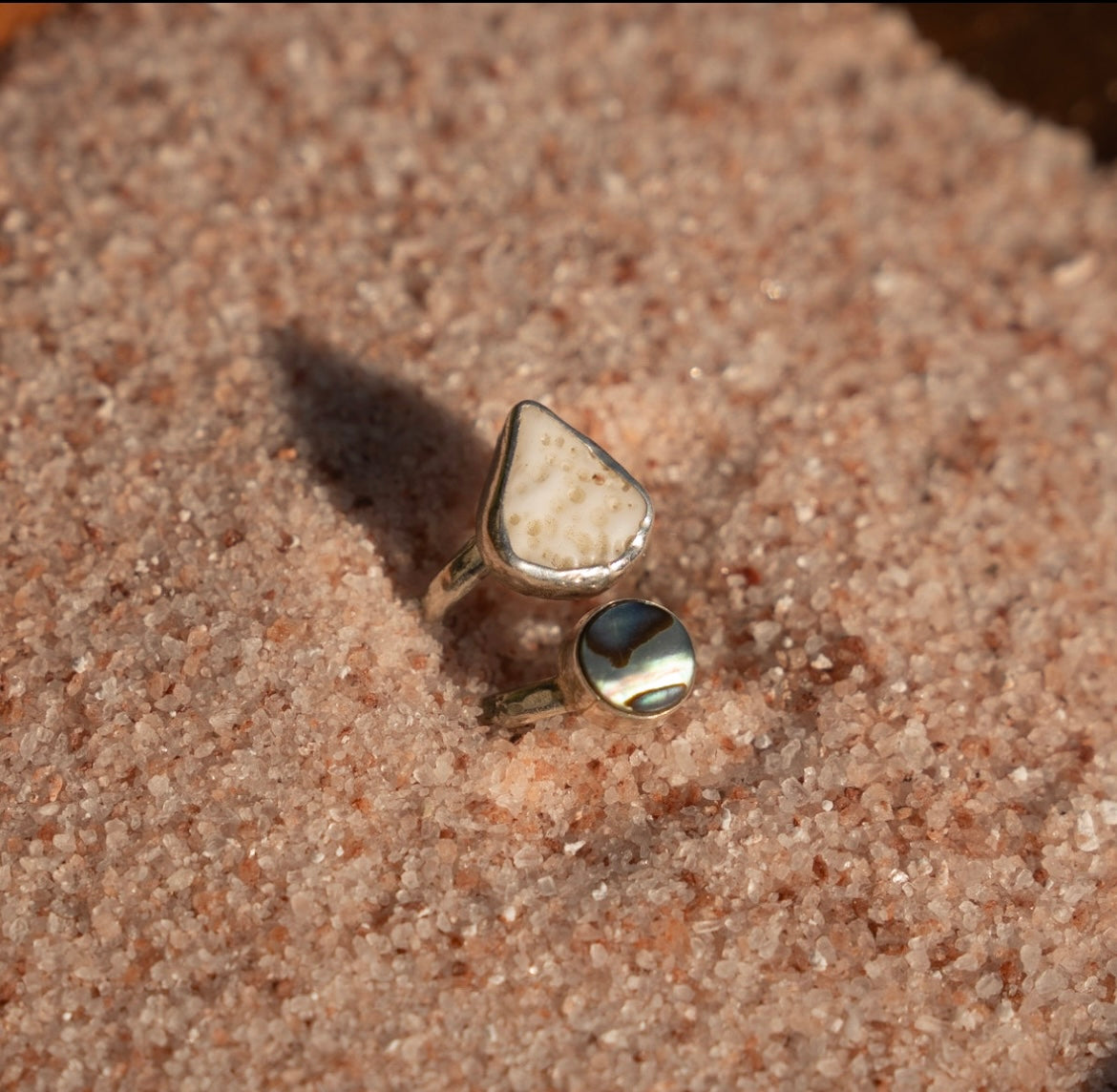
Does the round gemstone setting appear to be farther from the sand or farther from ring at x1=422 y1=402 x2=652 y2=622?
the sand

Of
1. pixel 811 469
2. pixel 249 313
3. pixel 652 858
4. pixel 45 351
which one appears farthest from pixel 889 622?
pixel 45 351

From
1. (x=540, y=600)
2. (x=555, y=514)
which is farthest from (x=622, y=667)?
(x=540, y=600)

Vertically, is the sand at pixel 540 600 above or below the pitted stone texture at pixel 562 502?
below

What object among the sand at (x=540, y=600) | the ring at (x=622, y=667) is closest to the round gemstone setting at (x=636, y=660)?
the ring at (x=622, y=667)

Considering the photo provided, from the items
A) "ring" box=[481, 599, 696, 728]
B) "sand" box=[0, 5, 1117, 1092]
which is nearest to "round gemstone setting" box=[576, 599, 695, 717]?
"ring" box=[481, 599, 696, 728]

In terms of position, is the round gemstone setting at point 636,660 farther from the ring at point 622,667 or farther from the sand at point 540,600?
the sand at point 540,600
